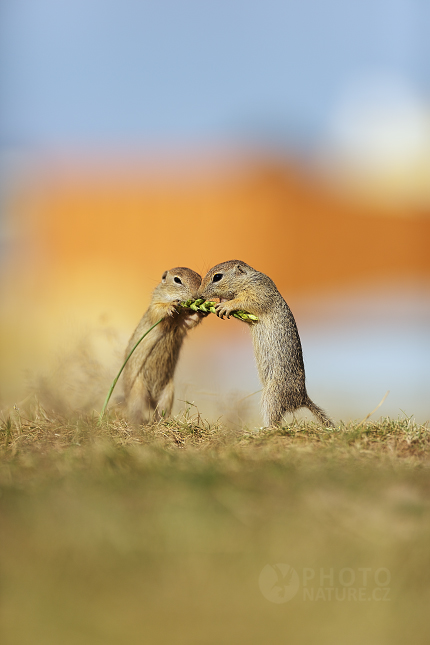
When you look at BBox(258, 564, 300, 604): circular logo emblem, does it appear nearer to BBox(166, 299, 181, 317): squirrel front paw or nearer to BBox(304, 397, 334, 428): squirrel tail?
BBox(304, 397, 334, 428): squirrel tail

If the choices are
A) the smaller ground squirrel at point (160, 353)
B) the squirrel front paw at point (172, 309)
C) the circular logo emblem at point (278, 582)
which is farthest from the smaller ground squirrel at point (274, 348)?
the circular logo emblem at point (278, 582)

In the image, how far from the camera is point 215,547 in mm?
2498

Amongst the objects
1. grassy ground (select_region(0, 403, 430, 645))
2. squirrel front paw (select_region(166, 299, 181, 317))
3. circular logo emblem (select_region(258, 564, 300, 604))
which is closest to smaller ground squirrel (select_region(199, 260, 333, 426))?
squirrel front paw (select_region(166, 299, 181, 317))

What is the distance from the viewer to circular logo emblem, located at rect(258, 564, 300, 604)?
87.7 inches

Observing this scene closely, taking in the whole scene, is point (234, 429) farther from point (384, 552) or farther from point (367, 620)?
point (367, 620)

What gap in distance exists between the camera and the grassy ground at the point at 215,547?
2.11 meters

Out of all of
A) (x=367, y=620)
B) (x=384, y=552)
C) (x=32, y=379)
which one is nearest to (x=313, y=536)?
(x=384, y=552)

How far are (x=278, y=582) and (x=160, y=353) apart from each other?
4046mm

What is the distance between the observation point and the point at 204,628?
81.7 inches

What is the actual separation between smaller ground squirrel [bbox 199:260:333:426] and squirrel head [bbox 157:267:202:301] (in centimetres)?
53

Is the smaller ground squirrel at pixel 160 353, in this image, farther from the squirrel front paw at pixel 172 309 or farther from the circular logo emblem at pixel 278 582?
the circular logo emblem at pixel 278 582

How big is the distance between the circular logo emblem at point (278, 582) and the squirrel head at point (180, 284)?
13.2 ft

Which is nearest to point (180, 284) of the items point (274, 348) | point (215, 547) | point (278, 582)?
point (274, 348)

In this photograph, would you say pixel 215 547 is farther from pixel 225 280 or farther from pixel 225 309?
pixel 225 280
